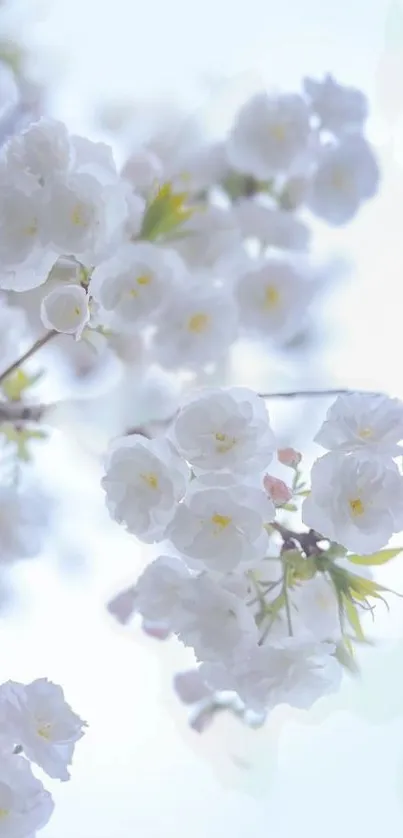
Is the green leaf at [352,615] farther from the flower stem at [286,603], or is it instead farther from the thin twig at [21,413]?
the thin twig at [21,413]

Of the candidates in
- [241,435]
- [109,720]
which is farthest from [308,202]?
[109,720]

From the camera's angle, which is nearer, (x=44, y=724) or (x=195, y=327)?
(x=44, y=724)

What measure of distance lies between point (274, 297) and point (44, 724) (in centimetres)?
50

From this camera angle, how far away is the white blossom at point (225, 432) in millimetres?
624

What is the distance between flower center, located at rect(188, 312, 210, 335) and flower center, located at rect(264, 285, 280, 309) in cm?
12

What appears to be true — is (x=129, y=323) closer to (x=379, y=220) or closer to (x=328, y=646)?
(x=328, y=646)

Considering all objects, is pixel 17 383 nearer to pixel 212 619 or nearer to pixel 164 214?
pixel 164 214

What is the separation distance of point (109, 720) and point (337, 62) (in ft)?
2.78

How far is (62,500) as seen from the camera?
1.03 m

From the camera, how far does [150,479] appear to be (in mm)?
654

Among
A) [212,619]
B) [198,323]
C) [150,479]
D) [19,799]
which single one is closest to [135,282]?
[198,323]

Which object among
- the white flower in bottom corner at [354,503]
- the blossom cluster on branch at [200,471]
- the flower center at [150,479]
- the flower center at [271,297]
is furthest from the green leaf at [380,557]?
the flower center at [271,297]

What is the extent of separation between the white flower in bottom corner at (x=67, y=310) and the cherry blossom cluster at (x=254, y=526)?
100 mm

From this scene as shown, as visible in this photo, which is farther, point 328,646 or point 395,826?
point 395,826
